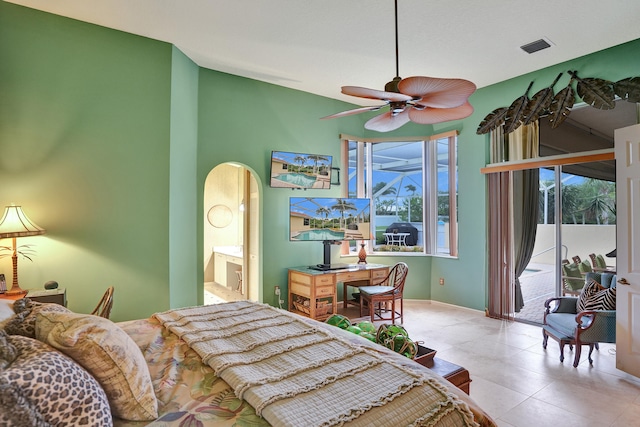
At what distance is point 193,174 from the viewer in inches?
163

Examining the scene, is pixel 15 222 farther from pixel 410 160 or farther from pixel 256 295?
pixel 410 160

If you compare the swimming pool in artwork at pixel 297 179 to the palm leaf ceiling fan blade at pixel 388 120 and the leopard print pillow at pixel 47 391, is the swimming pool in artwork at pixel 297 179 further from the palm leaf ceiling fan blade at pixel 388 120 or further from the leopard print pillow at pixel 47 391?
the leopard print pillow at pixel 47 391

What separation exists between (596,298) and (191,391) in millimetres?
3866

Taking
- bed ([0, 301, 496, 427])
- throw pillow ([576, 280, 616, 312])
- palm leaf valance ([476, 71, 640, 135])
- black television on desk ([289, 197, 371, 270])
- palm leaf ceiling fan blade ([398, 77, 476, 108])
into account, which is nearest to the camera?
bed ([0, 301, 496, 427])

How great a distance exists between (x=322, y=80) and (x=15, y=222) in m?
3.61

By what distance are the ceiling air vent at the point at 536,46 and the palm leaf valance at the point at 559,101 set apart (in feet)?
1.96

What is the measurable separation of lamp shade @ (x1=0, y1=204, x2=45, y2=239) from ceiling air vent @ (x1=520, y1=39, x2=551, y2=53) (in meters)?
4.93

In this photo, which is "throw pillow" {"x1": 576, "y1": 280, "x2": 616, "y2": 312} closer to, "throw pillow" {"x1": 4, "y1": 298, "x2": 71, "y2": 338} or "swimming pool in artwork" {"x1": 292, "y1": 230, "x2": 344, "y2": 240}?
"swimming pool in artwork" {"x1": 292, "y1": 230, "x2": 344, "y2": 240}

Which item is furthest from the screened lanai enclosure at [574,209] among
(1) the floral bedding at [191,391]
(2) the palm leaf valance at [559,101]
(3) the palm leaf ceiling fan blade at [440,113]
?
(1) the floral bedding at [191,391]

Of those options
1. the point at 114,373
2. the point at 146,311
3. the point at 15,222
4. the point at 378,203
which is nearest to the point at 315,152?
the point at 378,203

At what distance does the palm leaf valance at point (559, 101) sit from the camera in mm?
3518

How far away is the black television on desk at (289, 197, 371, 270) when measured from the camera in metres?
4.69

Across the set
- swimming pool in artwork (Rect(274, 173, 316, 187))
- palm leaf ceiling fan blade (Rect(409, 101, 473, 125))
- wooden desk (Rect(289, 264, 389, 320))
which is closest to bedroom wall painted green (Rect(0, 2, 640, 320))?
swimming pool in artwork (Rect(274, 173, 316, 187))

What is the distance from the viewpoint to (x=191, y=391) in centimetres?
139
